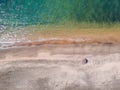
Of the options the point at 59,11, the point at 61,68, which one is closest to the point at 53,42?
the point at 61,68

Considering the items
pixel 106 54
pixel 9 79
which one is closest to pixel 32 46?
pixel 9 79

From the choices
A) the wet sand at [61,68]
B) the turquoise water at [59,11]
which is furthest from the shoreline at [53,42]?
the turquoise water at [59,11]

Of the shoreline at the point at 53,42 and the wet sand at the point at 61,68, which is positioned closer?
the wet sand at the point at 61,68

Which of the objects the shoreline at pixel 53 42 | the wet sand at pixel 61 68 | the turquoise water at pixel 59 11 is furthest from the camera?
the turquoise water at pixel 59 11

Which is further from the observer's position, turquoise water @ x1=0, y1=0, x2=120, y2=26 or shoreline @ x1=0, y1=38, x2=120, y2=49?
turquoise water @ x1=0, y1=0, x2=120, y2=26

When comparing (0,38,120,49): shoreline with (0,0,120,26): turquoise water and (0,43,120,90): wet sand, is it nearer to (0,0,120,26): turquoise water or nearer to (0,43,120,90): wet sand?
(0,43,120,90): wet sand

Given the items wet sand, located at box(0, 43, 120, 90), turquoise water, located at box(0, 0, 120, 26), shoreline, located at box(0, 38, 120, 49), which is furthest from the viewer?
turquoise water, located at box(0, 0, 120, 26)

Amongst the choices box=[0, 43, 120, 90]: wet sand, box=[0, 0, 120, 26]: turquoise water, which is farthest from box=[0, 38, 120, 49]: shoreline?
box=[0, 0, 120, 26]: turquoise water

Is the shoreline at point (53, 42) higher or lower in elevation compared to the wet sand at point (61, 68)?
higher

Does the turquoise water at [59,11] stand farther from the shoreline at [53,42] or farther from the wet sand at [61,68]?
the wet sand at [61,68]
